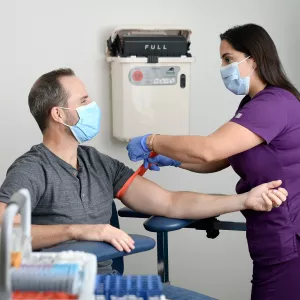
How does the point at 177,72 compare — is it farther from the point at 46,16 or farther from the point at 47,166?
the point at 47,166

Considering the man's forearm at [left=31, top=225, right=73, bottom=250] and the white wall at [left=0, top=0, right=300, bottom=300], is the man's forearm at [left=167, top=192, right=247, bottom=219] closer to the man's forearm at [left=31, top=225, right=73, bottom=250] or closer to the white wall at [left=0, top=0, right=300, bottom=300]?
the man's forearm at [left=31, top=225, right=73, bottom=250]

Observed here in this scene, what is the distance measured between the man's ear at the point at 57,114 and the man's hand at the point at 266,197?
0.70 metres

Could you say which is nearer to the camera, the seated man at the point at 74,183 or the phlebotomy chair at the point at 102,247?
the phlebotomy chair at the point at 102,247

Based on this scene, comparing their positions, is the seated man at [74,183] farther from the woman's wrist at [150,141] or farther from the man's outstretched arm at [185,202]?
the woman's wrist at [150,141]

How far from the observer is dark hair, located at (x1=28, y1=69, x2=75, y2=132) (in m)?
2.03

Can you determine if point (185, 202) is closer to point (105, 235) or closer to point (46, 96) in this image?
point (105, 235)

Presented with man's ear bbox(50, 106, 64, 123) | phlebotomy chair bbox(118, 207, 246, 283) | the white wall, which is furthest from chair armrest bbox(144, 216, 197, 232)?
the white wall

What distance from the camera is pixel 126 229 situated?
9.74 ft

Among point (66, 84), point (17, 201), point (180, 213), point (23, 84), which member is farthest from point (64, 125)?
point (17, 201)

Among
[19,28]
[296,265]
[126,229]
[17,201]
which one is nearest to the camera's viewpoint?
[17,201]

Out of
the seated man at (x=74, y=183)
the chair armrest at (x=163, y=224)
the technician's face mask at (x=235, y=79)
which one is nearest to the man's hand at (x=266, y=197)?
the seated man at (x=74, y=183)

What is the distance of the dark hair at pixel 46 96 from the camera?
2.03 m

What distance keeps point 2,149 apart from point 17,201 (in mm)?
1651

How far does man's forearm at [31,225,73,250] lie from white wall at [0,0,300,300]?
98 cm
